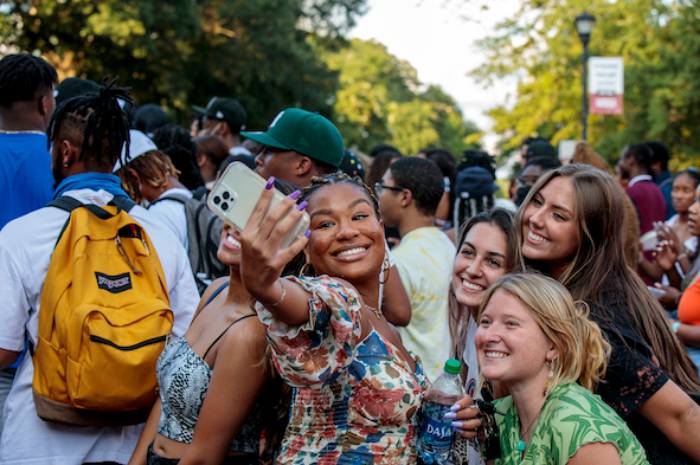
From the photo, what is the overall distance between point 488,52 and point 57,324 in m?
33.7

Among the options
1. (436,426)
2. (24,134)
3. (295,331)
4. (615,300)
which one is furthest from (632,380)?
(24,134)

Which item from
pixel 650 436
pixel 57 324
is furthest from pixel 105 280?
pixel 650 436

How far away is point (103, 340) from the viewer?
3.36 meters

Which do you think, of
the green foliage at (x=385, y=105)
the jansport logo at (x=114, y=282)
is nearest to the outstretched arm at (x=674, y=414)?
the jansport logo at (x=114, y=282)

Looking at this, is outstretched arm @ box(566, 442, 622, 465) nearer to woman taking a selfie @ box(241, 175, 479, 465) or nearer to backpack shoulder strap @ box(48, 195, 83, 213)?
woman taking a selfie @ box(241, 175, 479, 465)

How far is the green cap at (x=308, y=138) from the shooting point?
4738 mm

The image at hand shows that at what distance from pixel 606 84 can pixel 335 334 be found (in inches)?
719

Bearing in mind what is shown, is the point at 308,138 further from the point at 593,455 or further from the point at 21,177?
the point at 593,455

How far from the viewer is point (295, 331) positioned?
2.30m

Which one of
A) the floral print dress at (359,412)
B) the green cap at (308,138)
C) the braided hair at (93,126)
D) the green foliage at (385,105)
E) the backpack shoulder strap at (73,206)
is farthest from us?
the green foliage at (385,105)

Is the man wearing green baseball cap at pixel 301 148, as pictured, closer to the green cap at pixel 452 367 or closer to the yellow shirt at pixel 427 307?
the yellow shirt at pixel 427 307

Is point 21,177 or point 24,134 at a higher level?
point 24,134

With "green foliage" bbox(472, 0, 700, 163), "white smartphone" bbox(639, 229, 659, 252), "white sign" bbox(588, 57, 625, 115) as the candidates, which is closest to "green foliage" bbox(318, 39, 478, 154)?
"green foliage" bbox(472, 0, 700, 163)

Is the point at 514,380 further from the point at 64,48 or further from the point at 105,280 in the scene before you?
the point at 64,48
